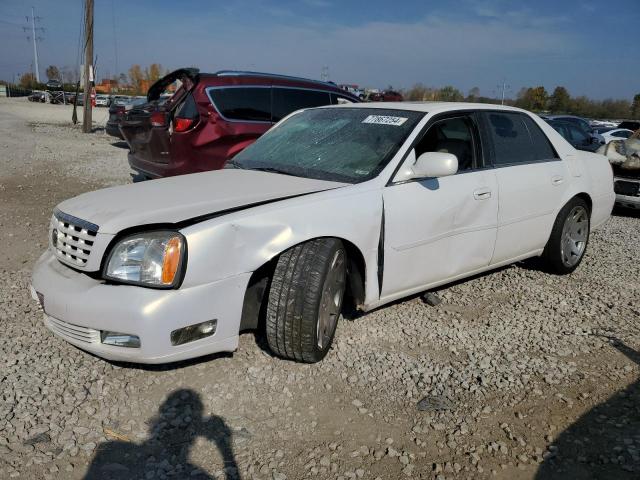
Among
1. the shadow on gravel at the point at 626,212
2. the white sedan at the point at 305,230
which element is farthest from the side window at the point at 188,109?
the shadow on gravel at the point at 626,212

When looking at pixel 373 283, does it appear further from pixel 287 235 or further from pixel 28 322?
pixel 28 322

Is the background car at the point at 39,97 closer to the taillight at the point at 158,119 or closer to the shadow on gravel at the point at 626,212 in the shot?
the taillight at the point at 158,119

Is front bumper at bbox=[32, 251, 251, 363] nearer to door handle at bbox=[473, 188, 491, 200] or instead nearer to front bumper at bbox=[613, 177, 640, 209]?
door handle at bbox=[473, 188, 491, 200]

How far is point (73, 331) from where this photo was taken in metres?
2.93

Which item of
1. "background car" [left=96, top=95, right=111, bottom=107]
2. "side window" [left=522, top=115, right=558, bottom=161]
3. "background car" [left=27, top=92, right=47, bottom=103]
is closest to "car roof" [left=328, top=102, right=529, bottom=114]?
"side window" [left=522, top=115, right=558, bottom=161]

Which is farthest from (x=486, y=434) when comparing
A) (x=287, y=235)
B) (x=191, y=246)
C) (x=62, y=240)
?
(x=62, y=240)

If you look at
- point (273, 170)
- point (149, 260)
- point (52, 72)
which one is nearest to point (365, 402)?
point (149, 260)

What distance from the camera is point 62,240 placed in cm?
315

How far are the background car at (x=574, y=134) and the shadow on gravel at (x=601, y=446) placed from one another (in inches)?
378

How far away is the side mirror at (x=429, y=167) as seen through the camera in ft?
11.5

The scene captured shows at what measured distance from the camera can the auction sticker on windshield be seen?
3.97 meters

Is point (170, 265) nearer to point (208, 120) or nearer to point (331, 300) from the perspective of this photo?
point (331, 300)

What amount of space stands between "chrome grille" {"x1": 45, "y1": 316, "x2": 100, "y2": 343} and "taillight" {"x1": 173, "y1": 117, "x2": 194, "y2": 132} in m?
3.76

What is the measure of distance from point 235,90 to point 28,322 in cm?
406
